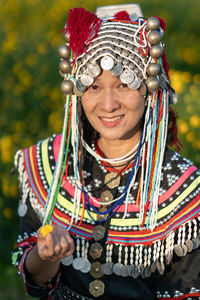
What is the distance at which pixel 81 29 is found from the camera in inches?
101

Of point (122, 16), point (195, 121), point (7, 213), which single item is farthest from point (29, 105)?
point (122, 16)

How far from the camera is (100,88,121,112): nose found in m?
2.55

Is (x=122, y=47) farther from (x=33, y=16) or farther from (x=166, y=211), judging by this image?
(x=33, y=16)

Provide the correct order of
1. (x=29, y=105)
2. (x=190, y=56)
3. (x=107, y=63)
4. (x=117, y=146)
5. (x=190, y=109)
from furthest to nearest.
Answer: (x=190, y=56) < (x=29, y=105) < (x=190, y=109) < (x=117, y=146) < (x=107, y=63)

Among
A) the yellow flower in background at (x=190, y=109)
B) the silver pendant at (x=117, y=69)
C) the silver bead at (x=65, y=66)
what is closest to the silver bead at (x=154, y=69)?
the silver pendant at (x=117, y=69)

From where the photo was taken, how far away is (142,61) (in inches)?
100

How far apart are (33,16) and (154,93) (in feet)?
20.3

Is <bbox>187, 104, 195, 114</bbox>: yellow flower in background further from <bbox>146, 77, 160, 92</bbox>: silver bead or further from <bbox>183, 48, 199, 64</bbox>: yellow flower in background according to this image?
<bbox>183, 48, 199, 64</bbox>: yellow flower in background

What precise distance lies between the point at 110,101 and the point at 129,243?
75 cm

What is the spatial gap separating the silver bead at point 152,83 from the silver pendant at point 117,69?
15 centimetres

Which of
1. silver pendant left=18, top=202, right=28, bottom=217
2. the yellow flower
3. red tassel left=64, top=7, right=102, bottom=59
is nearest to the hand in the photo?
the yellow flower

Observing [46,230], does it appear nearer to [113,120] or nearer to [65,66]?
[113,120]

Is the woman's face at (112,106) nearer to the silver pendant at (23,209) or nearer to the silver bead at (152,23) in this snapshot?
the silver bead at (152,23)

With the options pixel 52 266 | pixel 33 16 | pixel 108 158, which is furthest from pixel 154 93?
pixel 33 16
